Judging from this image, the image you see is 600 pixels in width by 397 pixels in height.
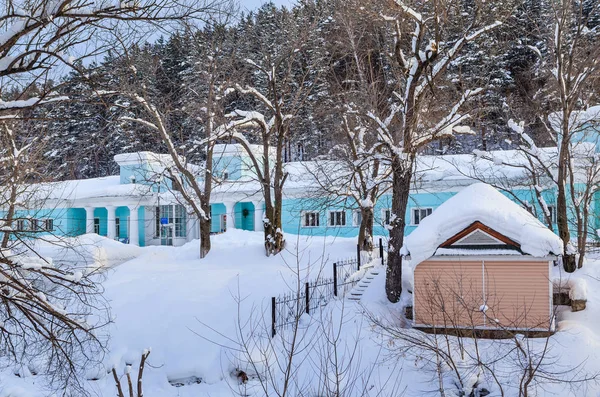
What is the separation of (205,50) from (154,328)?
11.0 meters

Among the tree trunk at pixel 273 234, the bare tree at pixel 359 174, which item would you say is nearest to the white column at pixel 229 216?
the bare tree at pixel 359 174

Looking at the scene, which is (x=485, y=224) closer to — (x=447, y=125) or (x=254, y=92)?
(x=447, y=125)

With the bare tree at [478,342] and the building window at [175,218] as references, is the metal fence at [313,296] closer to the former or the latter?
the bare tree at [478,342]

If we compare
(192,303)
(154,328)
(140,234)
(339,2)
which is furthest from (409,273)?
(140,234)

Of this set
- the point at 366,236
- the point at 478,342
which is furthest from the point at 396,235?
the point at 366,236

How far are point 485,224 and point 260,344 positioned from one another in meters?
7.40

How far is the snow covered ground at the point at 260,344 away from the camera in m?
12.8

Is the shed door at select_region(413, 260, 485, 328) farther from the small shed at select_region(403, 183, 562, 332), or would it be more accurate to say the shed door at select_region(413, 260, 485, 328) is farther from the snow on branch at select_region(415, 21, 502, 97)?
the snow on branch at select_region(415, 21, 502, 97)

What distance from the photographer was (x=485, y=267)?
50.1ft

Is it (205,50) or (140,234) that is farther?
(140,234)

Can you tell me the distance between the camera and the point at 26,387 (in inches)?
564

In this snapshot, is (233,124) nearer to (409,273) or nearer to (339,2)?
(339,2)

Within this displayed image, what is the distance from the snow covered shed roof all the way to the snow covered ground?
2.14 m

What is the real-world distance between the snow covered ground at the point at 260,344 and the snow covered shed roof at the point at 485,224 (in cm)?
214
